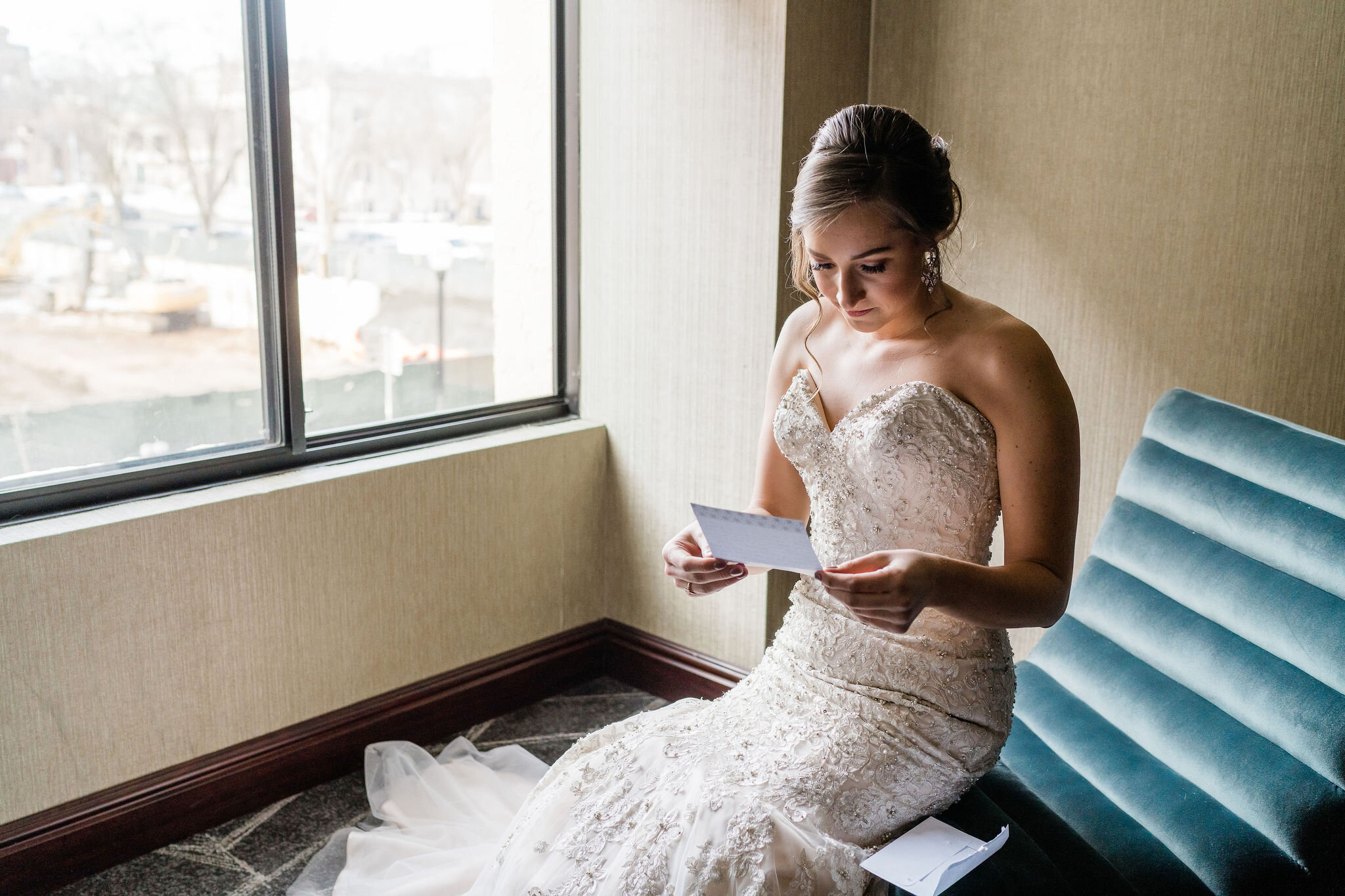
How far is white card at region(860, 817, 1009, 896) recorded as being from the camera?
143cm

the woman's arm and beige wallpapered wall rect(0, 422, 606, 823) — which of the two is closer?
the woman's arm

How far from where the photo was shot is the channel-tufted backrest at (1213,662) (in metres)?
1.53

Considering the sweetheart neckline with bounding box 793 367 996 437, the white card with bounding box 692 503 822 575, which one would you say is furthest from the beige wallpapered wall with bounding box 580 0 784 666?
the white card with bounding box 692 503 822 575

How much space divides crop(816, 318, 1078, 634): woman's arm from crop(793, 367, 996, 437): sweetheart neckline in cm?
1

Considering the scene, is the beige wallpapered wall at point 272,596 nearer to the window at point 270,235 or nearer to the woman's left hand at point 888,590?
the window at point 270,235

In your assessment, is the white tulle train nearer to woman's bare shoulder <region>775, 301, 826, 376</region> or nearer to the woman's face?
woman's bare shoulder <region>775, 301, 826, 376</region>

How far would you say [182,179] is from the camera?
2.33 metres

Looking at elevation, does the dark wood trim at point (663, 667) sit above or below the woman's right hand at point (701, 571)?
below

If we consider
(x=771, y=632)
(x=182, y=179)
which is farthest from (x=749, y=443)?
(x=182, y=179)

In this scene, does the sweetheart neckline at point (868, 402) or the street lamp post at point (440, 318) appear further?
the street lamp post at point (440, 318)

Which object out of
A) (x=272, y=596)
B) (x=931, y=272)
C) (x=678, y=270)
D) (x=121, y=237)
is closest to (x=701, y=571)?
(x=931, y=272)

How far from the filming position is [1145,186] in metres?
2.35

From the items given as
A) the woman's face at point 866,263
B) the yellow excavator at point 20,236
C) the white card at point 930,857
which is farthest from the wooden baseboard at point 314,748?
the woman's face at point 866,263

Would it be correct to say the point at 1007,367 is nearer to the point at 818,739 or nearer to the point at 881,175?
the point at 881,175
